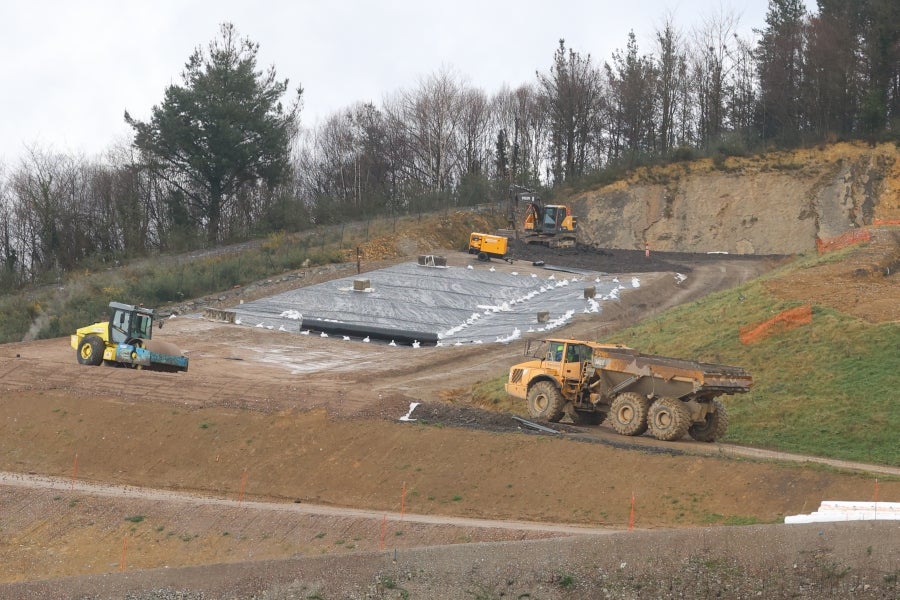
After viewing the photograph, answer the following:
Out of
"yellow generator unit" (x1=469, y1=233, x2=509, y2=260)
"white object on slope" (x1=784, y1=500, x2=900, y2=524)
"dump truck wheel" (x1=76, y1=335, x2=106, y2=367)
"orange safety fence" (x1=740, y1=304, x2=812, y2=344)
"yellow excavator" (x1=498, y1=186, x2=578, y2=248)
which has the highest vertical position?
"yellow excavator" (x1=498, y1=186, x2=578, y2=248)

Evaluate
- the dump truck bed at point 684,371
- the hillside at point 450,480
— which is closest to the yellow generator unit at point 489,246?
the hillside at point 450,480

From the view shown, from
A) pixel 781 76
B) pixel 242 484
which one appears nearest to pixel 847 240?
pixel 242 484

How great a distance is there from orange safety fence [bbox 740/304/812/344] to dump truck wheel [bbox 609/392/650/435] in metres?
7.32

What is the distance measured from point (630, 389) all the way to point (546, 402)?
2.18 metres

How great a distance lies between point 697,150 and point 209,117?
103 feet

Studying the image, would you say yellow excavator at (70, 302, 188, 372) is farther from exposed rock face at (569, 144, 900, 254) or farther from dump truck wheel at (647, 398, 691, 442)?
exposed rock face at (569, 144, 900, 254)

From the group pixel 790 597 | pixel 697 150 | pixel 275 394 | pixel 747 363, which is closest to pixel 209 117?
pixel 697 150

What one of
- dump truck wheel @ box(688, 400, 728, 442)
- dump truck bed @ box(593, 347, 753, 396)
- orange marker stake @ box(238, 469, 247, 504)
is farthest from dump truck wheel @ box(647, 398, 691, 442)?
orange marker stake @ box(238, 469, 247, 504)

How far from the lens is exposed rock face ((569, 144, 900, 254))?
60.4 meters

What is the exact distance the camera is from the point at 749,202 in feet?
208

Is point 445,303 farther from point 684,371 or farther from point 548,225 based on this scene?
point 684,371

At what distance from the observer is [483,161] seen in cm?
9388

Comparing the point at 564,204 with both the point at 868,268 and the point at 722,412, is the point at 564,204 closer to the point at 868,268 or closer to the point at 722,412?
the point at 868,268

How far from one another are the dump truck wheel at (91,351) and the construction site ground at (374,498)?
3.57 ft
